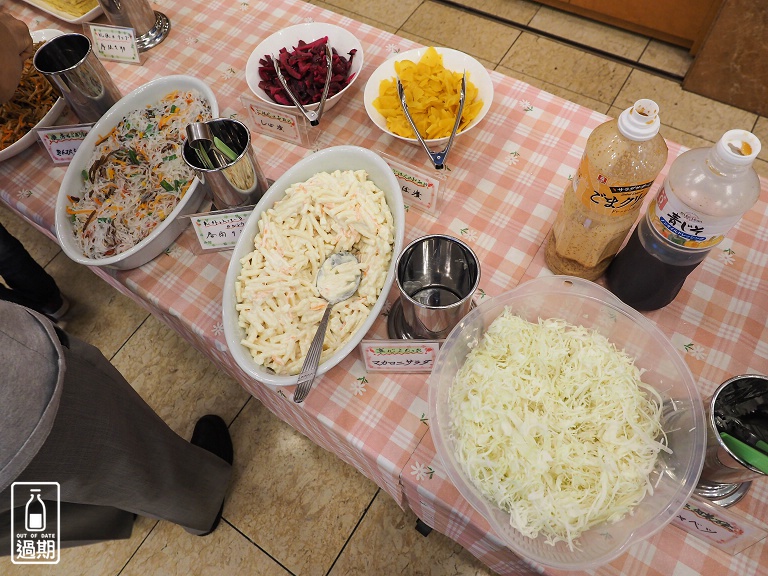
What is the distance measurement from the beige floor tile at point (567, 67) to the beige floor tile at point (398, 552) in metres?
2.21

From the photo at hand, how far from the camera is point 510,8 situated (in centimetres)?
289

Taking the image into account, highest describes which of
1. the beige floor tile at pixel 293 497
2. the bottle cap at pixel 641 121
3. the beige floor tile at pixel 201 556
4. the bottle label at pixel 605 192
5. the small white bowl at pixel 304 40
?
the bottle cap at pixel 641 121

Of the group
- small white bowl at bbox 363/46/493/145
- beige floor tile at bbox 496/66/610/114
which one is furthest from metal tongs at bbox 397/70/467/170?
beige floor tile at bbox 496/66/610/114

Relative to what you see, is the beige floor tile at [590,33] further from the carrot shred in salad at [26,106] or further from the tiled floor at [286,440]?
the carrot shred in salad at [26,106]

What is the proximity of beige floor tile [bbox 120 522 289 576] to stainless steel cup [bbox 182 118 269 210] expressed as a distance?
1.18 m

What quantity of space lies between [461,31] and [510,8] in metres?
0.33

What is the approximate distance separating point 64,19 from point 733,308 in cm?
215

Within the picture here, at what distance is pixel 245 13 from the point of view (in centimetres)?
169

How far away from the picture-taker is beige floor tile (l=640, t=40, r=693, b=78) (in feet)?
8.45

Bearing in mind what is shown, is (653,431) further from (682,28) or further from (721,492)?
(682,28)

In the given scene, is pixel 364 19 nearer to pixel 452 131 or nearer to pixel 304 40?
pixel 304 40

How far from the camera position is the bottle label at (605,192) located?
0.80m

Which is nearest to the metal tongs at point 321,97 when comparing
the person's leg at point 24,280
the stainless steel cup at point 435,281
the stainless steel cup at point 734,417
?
the stainless steel cup at point 435,281
